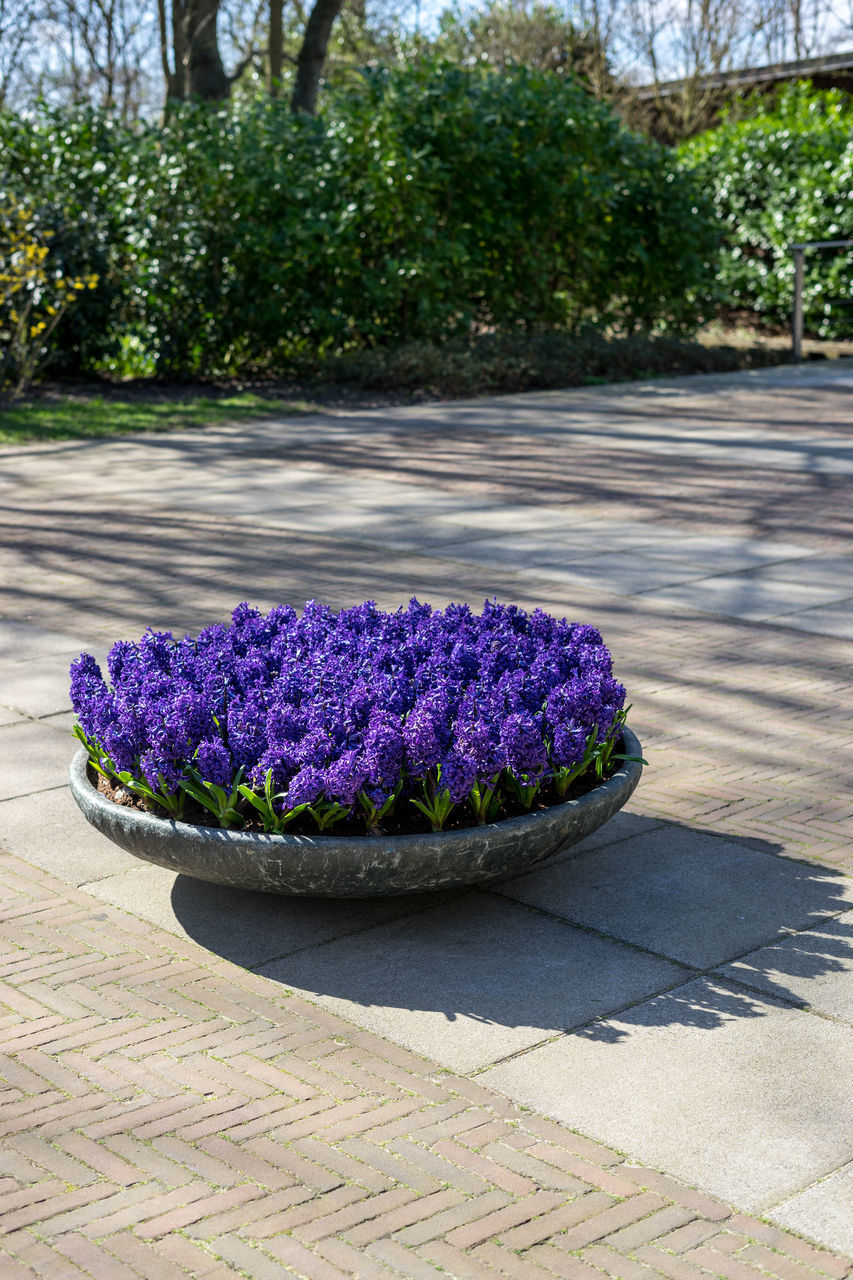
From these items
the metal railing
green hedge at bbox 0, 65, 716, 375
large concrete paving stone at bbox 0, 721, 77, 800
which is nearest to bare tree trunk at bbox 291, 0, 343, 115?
green hedge at bbox 0, 65, 716, 375

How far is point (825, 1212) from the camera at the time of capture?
2.74 m

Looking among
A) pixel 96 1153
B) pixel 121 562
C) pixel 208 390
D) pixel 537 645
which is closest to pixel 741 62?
pixel 208 390

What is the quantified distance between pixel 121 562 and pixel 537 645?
4512 mm

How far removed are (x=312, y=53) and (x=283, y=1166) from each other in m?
21.6

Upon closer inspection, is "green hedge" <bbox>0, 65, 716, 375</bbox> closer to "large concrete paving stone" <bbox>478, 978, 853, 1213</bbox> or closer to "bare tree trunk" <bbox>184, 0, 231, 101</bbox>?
"bare tree trunk" <bbox>184, 0, 231, 101</bbox>

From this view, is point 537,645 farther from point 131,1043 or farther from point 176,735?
point 131,1043

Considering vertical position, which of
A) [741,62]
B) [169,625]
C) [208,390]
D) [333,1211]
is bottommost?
[333,1211]

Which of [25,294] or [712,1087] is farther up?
[25,294]

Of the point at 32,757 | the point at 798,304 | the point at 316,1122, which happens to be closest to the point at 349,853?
the point at 316,1122

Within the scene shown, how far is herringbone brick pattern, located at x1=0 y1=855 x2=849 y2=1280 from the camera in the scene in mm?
2641

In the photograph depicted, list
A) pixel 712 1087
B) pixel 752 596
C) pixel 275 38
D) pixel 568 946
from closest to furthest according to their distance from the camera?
1. pixel 712 1087
2. pixel 568 946
3. pixel 752 596
4. pixel 275 38

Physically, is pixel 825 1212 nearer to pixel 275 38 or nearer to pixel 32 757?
pixel 32 757

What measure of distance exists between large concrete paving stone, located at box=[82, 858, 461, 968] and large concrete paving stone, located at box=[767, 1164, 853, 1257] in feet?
4.99

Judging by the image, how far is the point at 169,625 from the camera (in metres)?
Result: 7.07
